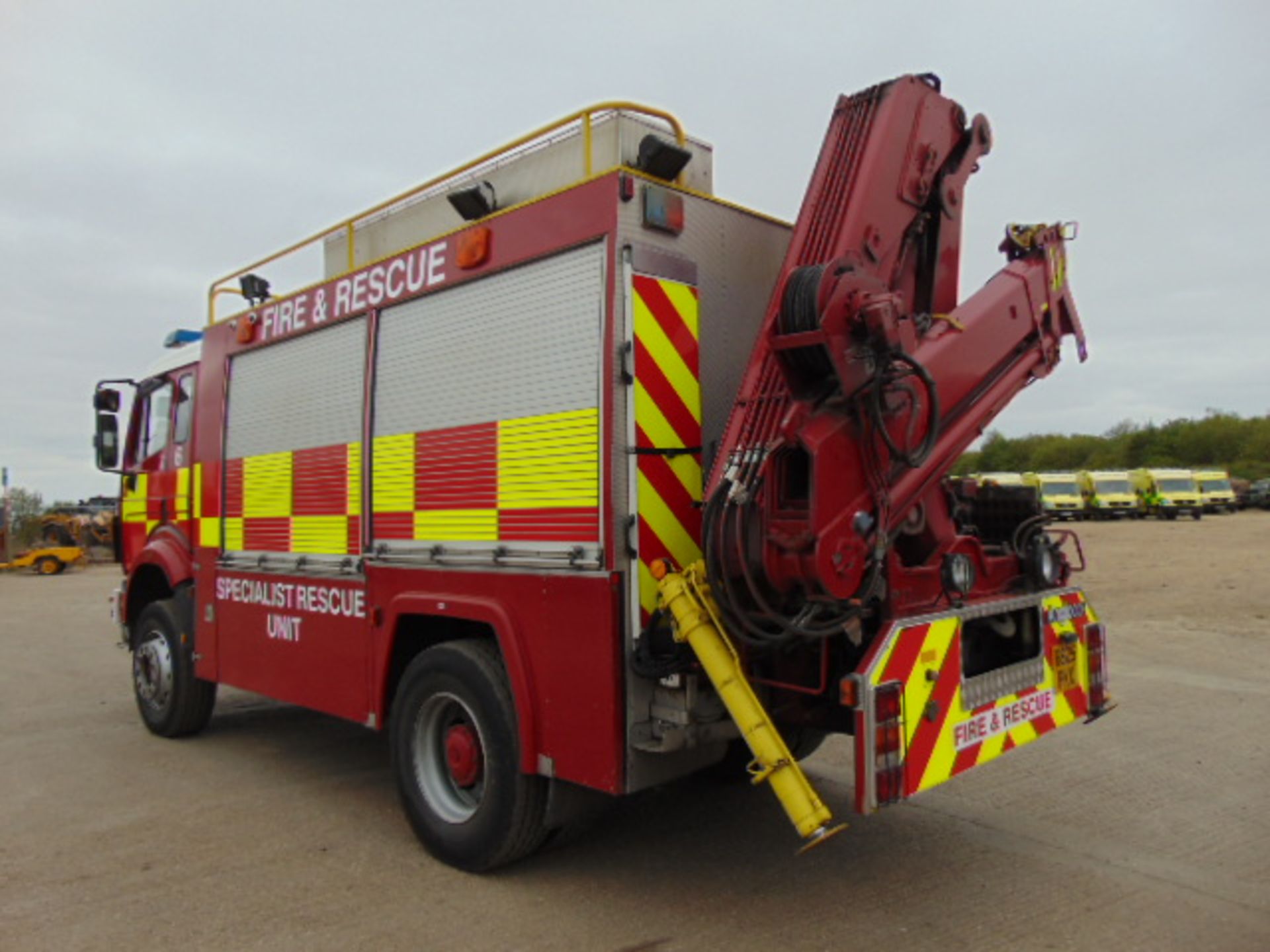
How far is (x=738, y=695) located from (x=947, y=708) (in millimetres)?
854

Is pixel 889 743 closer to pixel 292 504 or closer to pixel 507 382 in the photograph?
pixel 507 382

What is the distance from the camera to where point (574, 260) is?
3920 millimetres

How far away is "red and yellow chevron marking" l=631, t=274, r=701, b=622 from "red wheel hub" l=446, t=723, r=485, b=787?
3.84ft

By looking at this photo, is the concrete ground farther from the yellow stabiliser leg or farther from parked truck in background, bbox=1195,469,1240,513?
parked truck in background, bbox=1195,469,1240,513

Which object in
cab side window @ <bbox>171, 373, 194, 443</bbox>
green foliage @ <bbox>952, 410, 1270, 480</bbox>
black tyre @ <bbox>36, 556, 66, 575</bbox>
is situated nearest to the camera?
cab side window @ <bbox>171, 373, 194, 443</bbox>

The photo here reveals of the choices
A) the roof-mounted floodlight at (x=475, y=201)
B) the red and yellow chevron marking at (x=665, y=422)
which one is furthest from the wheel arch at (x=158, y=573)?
the red and yellow chevron marking at (x=665, y=422)

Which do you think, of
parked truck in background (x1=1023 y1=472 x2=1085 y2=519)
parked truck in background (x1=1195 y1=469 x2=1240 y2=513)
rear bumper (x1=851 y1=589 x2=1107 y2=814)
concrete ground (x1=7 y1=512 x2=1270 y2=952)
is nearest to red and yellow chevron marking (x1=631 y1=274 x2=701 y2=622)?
rear bumper (x1=851 y1=589 x2=1107 y2=814)

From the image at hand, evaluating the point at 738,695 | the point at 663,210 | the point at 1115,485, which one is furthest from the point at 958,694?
the point at 1115,485

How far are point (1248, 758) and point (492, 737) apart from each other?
463 centimetres

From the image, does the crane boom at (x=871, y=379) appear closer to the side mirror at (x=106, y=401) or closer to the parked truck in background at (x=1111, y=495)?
the side mirror at (x=106, y=401)

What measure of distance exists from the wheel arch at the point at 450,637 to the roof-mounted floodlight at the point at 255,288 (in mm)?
2635

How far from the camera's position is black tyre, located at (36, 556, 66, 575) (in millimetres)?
25641

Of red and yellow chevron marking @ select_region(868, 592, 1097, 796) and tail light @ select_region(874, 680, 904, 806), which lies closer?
tail light @ select_region(874, 680, 904, 806)

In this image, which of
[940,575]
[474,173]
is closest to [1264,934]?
[940,575]
